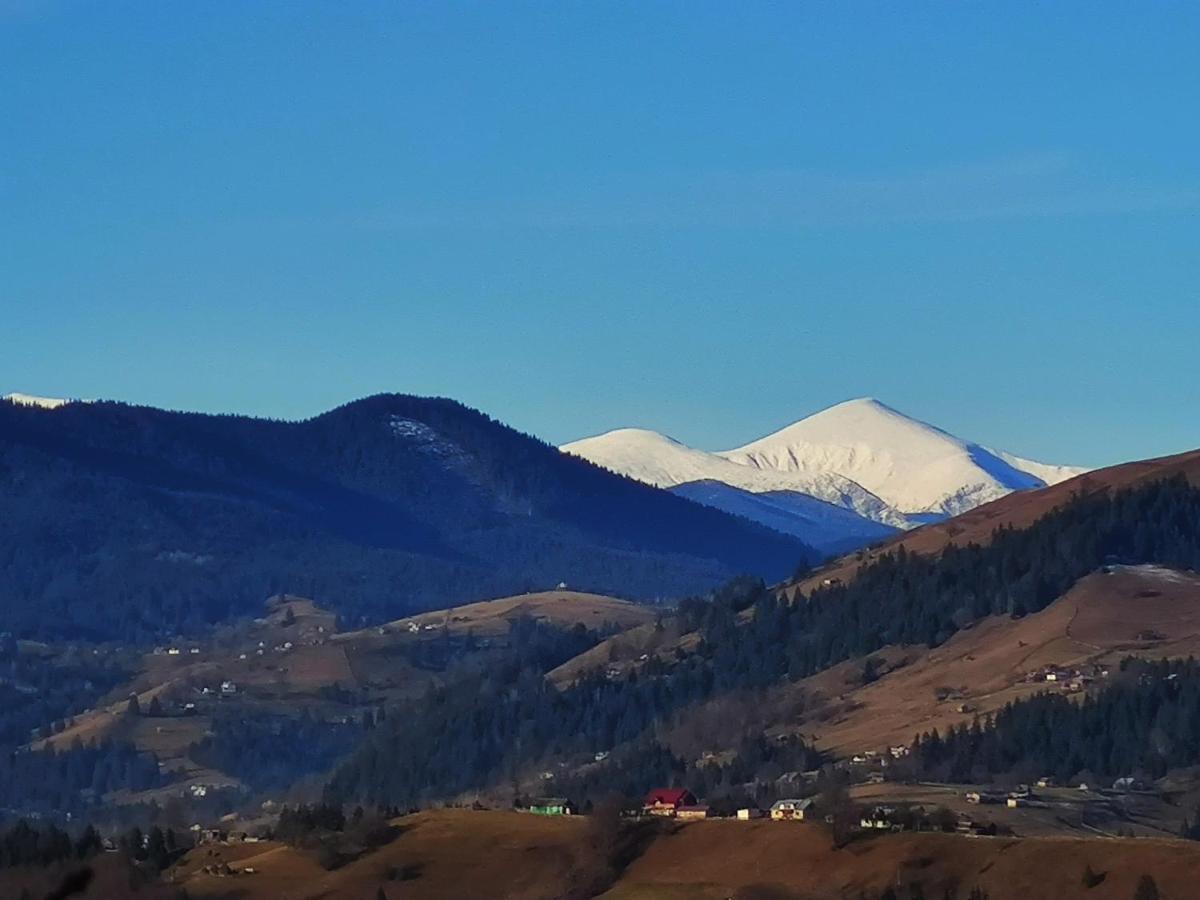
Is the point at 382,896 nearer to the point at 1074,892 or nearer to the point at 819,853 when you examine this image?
the point at 819,853

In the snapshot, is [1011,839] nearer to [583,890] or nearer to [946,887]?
[946,887]

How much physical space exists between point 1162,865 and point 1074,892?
602 cm

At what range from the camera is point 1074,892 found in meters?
181

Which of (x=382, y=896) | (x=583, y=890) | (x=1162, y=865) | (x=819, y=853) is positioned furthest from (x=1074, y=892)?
(x=382, y=896)

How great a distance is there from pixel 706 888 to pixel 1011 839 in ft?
70.2

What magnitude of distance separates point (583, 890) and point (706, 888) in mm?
10997

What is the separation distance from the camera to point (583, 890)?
198125mm

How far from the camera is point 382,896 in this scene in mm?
197750

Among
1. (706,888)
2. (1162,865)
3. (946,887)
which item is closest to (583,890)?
(706,888)

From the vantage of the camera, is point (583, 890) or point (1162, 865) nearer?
point (1162, 865)

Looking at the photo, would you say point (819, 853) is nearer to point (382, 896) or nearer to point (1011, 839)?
point (1011, 839)

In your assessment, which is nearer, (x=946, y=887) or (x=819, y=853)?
(x=946, y=887)

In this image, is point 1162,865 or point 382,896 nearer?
point 1162,865

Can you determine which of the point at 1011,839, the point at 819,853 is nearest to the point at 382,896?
the point at 819,853
